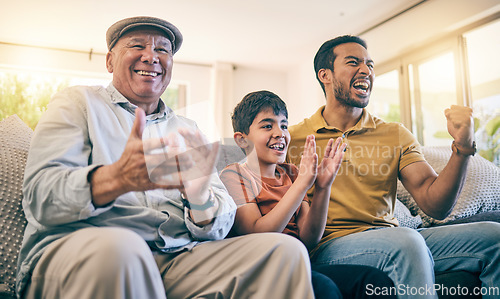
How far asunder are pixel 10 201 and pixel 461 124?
53.5 inches

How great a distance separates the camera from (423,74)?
4.80 m

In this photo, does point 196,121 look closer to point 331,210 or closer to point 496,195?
point 331,210

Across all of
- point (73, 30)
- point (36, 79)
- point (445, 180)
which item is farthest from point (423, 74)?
point (36, 79)

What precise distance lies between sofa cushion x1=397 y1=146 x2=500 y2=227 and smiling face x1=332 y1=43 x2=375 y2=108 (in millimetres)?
537

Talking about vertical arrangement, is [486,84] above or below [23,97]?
below

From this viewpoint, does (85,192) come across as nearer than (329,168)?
Yes

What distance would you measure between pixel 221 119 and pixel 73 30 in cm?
252

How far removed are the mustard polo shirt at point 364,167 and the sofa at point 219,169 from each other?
0.27m

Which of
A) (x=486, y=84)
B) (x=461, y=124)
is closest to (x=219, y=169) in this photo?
(x=461, y=124)

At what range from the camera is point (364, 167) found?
1488 mm

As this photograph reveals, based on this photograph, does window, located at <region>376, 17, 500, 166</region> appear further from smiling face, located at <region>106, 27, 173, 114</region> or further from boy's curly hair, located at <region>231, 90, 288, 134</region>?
smiling face, located at <region>106, 27, 173, 114</region>

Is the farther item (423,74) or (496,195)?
(423,74)

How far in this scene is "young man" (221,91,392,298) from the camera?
1114 millimetres

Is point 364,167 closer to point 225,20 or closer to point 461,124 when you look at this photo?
point 461,124
